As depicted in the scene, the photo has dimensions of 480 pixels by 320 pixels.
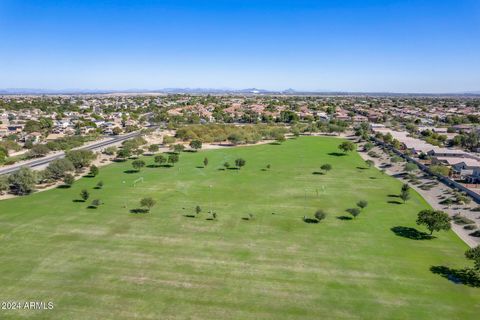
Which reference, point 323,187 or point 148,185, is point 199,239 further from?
point 323,187

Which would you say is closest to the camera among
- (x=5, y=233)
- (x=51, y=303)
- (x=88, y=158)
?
(x=51, y=303)

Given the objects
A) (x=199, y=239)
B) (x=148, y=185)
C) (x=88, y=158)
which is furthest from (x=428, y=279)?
(x=88, y=158)

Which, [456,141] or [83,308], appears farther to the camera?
[456,141]

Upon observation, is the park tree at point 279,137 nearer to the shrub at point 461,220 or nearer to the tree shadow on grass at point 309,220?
the tree shadow on grass at point 309,220

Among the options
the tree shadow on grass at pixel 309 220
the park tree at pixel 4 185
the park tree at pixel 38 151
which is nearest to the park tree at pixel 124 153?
the park tree at pixel 38 151

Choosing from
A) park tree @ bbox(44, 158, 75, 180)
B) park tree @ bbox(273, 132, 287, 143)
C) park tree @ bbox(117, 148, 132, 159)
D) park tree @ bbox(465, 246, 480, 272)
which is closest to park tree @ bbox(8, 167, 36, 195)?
park tree @ bbox(44, 158, 75, 180)

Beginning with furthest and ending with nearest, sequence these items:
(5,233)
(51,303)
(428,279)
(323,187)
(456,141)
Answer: (456,141), (323,187), (5,233), (428,279), (51,303)
